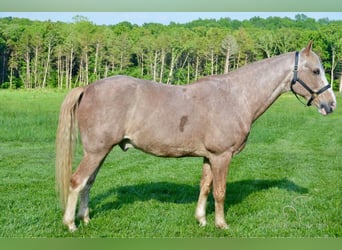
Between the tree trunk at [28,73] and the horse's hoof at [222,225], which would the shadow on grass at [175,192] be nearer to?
the horse's hoof at [222,225]

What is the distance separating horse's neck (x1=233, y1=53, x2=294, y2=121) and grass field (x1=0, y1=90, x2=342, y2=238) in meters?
1.47

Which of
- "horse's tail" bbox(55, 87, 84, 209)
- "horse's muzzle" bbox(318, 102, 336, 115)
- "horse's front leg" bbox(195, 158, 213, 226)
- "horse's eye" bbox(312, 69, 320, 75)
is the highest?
"horse's eye" bbox(312, 69, 320, 75)

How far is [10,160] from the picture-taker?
9.11 metres

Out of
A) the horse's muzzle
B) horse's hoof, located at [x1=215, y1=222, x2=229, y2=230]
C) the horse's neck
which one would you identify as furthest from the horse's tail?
the horse's muzzle

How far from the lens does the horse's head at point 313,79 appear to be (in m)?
4.91

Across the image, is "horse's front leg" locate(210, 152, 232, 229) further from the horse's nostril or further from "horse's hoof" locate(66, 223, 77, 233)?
"horse's hoof" locate(66, 223, 77, 233)

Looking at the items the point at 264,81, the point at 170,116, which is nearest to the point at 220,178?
the point at 170,116

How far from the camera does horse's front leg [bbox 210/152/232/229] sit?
475cm

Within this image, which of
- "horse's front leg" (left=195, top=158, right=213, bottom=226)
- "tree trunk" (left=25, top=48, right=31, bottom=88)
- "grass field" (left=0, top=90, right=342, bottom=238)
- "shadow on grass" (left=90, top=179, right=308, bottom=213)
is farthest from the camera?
"tree trunk" (left=25, top=48, right=31, bottom=88)

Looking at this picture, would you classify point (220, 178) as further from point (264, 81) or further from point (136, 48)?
point (136, 48)

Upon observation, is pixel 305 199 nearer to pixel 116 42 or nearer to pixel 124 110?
pixel 124 110

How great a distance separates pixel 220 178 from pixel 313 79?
62.8 inches

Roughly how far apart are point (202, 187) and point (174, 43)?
1842 centimetres

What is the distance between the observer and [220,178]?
15.8ft
